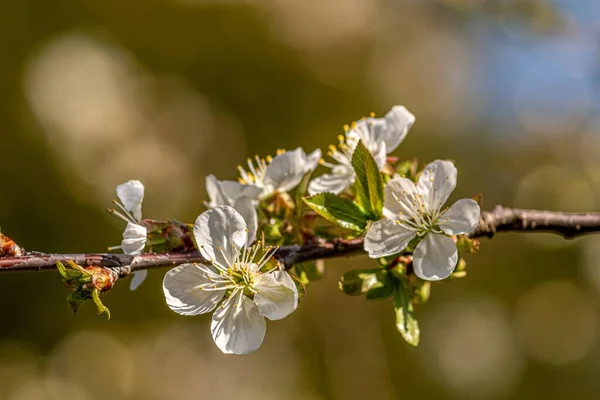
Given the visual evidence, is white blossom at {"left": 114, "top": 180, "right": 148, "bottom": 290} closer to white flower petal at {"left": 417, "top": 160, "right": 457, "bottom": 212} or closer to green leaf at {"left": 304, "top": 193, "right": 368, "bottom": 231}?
green leaf at {"left": 304, "top": 193, "right": 368, "bottom": 231}

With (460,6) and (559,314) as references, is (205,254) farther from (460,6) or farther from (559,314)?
(559,314)

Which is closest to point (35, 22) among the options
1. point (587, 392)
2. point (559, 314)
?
→ point (559, 314)

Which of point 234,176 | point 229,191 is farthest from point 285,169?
point 234,176

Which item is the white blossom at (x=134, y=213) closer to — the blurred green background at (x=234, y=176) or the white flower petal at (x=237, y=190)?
the white flower petal at (x=237, y=190)

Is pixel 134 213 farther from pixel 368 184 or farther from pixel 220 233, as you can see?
pixel 368 184

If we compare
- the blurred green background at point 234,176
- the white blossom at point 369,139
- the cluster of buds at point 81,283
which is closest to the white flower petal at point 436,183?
the white blossom at point 369,139
